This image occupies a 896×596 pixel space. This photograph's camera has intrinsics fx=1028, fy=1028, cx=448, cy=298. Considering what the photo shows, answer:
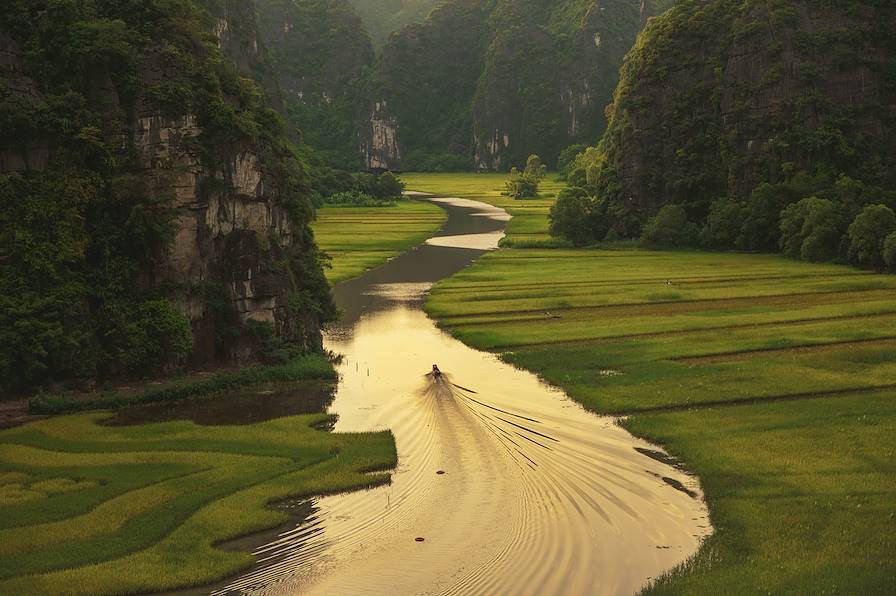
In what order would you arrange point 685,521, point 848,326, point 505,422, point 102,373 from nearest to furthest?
point 685,521
point 505,422
point 102,373
point 848,326

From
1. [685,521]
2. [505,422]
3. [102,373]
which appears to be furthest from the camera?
[102,373]

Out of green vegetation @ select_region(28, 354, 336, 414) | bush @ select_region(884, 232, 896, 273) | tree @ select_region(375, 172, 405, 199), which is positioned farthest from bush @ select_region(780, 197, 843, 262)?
tree @ select_region(375, 172, 405, 199)

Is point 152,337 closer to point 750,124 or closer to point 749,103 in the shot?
point 750,124

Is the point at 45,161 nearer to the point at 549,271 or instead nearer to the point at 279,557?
the point at 279,557

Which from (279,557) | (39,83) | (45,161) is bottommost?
(279,557)

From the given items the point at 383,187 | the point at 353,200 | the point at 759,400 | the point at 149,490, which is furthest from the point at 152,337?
the point at 383,187

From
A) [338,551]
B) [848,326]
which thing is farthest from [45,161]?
[848,326]
